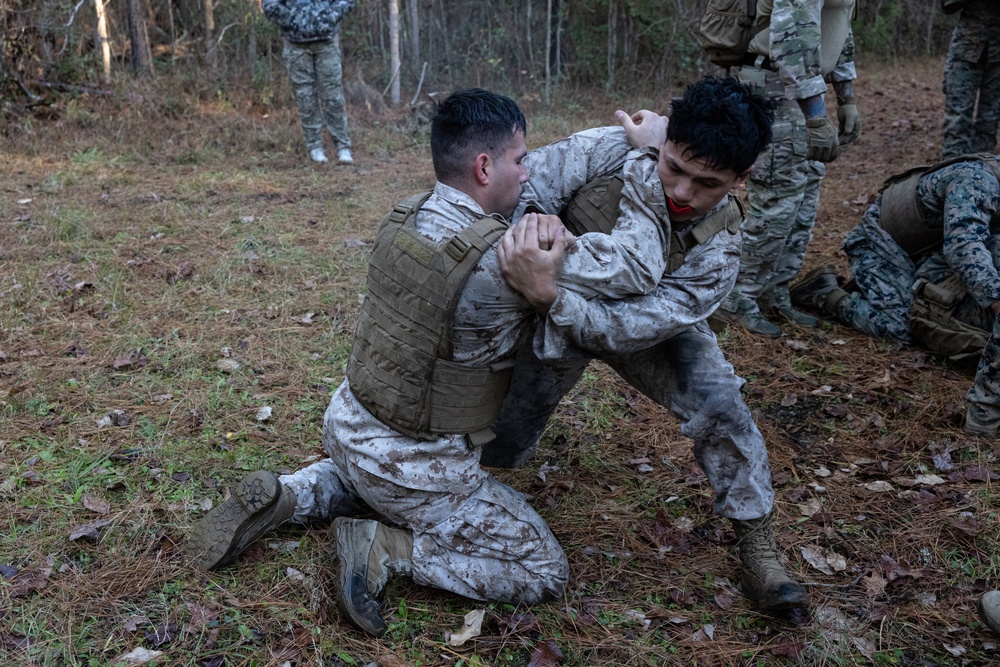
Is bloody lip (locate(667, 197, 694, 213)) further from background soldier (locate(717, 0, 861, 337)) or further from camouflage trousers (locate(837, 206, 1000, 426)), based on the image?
camouflage trousers (locate(837, 206, 1000, 426))

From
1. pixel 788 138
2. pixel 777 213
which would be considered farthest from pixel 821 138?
Result: pixel 777 213

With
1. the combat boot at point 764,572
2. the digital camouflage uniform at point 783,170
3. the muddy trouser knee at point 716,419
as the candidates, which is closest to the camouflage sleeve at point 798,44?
the digital camouflage uniform at point 783,170

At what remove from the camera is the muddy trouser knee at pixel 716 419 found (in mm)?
2789

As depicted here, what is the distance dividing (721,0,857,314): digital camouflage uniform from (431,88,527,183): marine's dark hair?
2387mm

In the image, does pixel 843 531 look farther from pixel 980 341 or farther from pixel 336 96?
pixel 336 96

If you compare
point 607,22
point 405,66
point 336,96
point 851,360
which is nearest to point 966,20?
point 851,360

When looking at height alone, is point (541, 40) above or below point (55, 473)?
above

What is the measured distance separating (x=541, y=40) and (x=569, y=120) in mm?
2745

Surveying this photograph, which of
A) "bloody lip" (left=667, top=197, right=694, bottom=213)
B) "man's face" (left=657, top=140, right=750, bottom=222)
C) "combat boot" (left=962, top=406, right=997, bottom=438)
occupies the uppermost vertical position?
"man's face" (left=657, top=140, right=750, bottom=222)

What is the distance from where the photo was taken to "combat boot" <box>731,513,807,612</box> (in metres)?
2.71

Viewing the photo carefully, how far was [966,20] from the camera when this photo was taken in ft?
22.9

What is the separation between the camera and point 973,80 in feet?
23.4

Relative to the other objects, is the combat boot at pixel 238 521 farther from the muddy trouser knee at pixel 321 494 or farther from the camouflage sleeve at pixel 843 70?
the camouflage sleeve at pixel 843 70

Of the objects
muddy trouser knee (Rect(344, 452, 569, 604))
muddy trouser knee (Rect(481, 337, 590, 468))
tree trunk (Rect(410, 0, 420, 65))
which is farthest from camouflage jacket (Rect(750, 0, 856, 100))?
tree trunk (Rect(410, 0, 420, 65))
